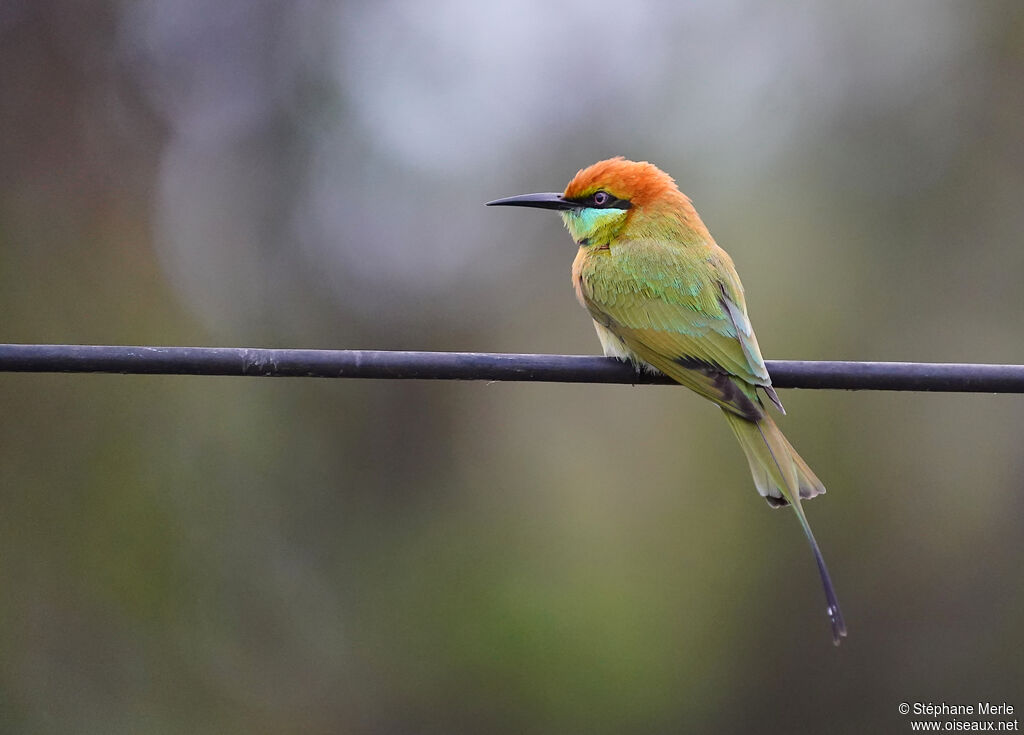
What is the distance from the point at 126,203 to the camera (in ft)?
19.7

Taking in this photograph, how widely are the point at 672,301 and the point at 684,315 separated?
0.08 meters

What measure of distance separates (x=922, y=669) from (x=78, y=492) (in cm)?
466

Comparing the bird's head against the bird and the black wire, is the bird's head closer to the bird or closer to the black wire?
the bird

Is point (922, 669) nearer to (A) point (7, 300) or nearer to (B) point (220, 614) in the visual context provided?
(B) point (220, 614)

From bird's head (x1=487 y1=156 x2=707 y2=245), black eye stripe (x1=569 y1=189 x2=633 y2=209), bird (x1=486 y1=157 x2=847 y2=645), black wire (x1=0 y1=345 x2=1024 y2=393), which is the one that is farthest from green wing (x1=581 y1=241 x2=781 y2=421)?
black wire (x1=0 y1=345 x2=1024 y2=393)

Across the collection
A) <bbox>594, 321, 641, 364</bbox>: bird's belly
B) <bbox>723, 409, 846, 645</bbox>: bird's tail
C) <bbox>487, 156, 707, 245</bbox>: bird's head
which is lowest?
<bbox>723, 409, 846, 645</bbox>: bird's tail

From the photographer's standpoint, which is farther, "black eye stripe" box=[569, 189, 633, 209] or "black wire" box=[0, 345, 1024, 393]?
"black eye stripe" box=[569, 189, 633, 209]

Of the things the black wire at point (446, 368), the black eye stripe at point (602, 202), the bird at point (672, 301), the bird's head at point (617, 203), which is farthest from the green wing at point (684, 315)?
the black wire at point (446, 368)

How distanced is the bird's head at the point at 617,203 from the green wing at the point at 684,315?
16 cm

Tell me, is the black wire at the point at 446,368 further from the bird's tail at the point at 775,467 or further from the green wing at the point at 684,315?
the green wing at the point at 684,315

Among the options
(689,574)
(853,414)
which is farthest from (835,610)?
(853,414)

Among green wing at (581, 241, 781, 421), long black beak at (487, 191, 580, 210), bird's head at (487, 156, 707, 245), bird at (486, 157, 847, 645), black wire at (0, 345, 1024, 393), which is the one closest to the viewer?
black wire at (0, 345, 1024, 393)

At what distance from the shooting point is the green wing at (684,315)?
110 inches

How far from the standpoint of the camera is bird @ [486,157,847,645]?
2.66m
